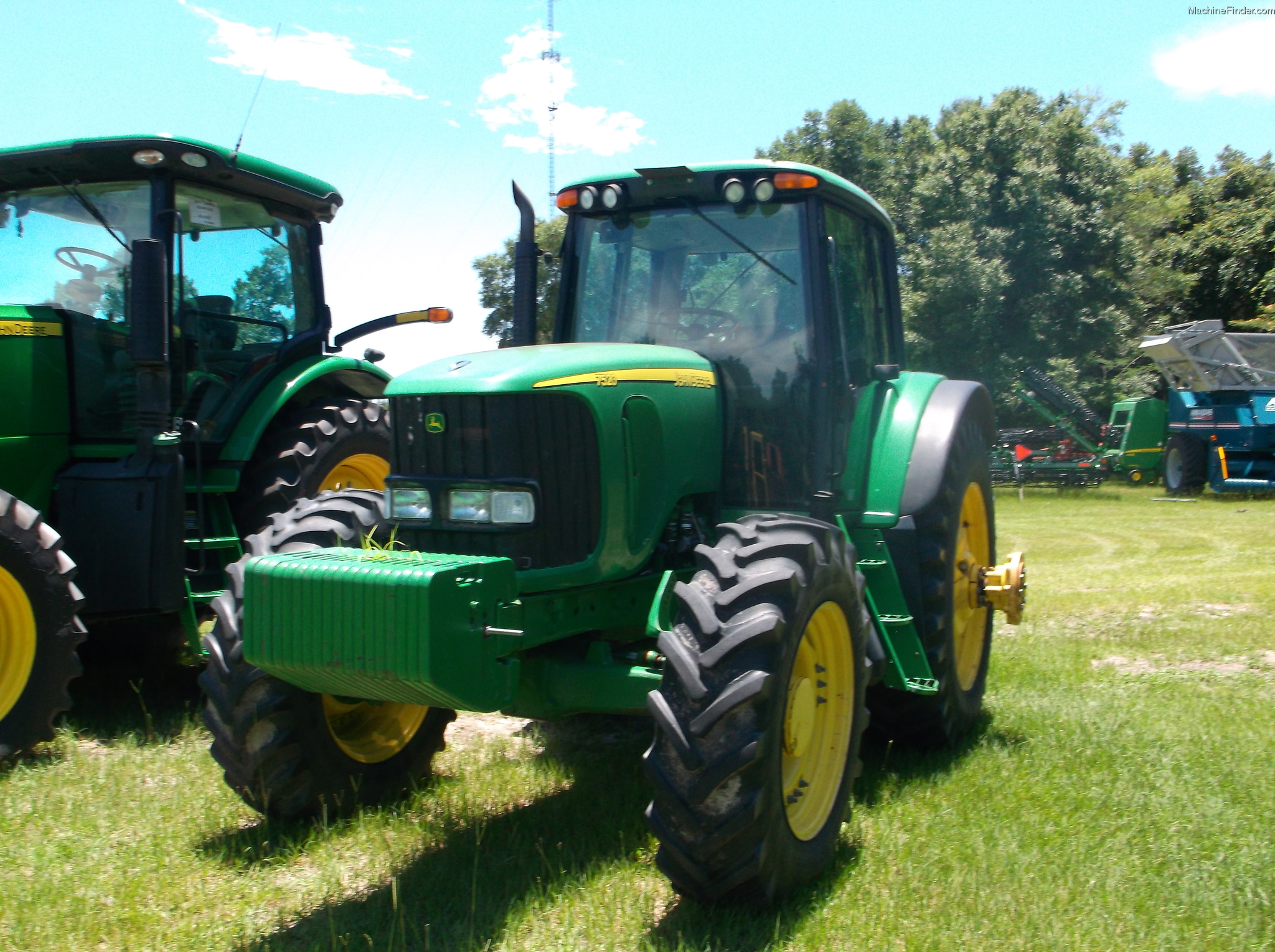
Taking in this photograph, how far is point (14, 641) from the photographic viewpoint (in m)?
4.69

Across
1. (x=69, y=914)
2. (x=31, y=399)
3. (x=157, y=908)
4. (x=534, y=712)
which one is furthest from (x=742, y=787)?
(x=31, y=399)

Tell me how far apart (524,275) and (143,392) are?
192cm

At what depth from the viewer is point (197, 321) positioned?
591cm

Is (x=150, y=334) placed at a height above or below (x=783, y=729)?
above

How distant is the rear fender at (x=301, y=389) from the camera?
19.2ft

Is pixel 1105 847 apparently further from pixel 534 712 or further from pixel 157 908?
pixel 157 908

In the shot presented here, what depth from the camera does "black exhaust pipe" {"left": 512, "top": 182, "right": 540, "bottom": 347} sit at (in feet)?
14.0

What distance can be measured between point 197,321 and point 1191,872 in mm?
5077

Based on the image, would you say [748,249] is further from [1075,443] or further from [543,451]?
[1075,443]

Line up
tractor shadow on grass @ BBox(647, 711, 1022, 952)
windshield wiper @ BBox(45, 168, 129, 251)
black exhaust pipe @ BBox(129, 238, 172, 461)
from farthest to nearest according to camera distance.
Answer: windshield wiper @ BBox(45, 168, 129, 251) → black exhaust pipe @ BBox(129, 238, 172, 461) → tractor shadow on grass @ BBox(647, 711, 1022, 952)

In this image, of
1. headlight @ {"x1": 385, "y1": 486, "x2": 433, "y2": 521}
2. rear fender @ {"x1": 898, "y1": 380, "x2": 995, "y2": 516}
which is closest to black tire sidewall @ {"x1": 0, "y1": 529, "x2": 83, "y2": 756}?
headlight @ {"x1": 385, "y1": 486, "x2": 433, "y2": 521}

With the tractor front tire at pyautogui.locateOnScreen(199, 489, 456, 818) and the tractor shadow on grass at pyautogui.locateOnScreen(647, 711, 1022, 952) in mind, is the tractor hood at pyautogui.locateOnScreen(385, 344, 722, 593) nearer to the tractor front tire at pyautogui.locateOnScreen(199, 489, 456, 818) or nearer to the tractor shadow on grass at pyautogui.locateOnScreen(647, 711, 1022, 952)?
the tractor front tire at pyautogui.locateOnScreen(199, 489, 456, 818)

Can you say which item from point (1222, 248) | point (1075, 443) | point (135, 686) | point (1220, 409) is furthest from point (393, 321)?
point (1222, 248)

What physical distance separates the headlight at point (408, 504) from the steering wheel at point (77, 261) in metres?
2.89
